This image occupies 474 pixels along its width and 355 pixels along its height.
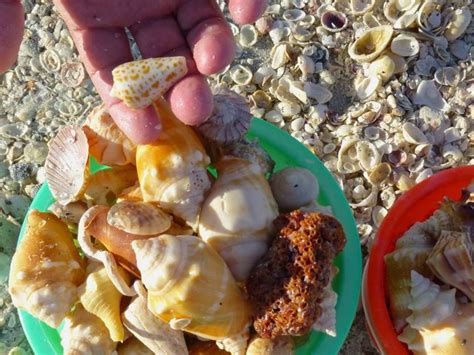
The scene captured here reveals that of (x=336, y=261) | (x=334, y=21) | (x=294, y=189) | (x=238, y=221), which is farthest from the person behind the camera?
(x=334, y=21)

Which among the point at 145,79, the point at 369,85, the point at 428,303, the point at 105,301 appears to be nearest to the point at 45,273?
the point at 105,301

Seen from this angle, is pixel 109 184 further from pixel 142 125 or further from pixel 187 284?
pixel 187 284

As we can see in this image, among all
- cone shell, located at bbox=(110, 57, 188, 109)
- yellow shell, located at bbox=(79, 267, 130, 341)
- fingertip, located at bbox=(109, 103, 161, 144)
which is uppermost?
cone shell, located at bbox=(110, 57, 188, 109)

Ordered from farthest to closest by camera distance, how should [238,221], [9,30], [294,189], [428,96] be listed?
[428,96] < [294,189] < [238,221] < [9,30]

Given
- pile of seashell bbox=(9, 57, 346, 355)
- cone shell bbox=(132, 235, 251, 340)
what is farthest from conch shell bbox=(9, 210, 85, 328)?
cone shell bbox=(132, 235, 251, 340)

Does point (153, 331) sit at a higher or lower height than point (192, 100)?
lower

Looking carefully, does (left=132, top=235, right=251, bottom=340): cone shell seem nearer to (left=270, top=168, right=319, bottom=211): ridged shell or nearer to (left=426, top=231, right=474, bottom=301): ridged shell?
(left=270, top=168, right=319, bottom=211): ridged shell

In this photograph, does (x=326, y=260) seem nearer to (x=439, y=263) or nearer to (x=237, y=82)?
(x=439, y=263)
